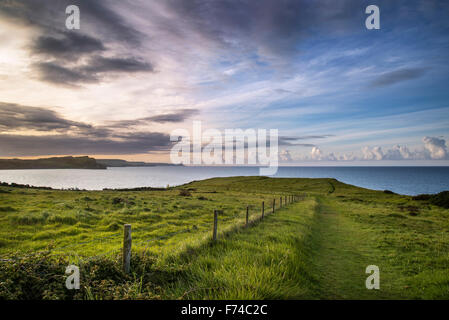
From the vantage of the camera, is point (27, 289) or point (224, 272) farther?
point (224, 272)

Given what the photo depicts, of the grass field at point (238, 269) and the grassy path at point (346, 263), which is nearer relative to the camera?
the grass field at point (238, 269)

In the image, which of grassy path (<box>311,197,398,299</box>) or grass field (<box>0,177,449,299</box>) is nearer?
grass field (<box>0,177,449,299</box>)

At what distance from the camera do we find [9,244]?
12352mm

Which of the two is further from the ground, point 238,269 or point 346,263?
point 238,269

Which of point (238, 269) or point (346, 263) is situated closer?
point (238, 269)

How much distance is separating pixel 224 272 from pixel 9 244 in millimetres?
13190

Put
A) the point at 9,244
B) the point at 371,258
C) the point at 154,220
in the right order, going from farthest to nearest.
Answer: the point at 154,220
the point at 9,244
the point at 371,258
